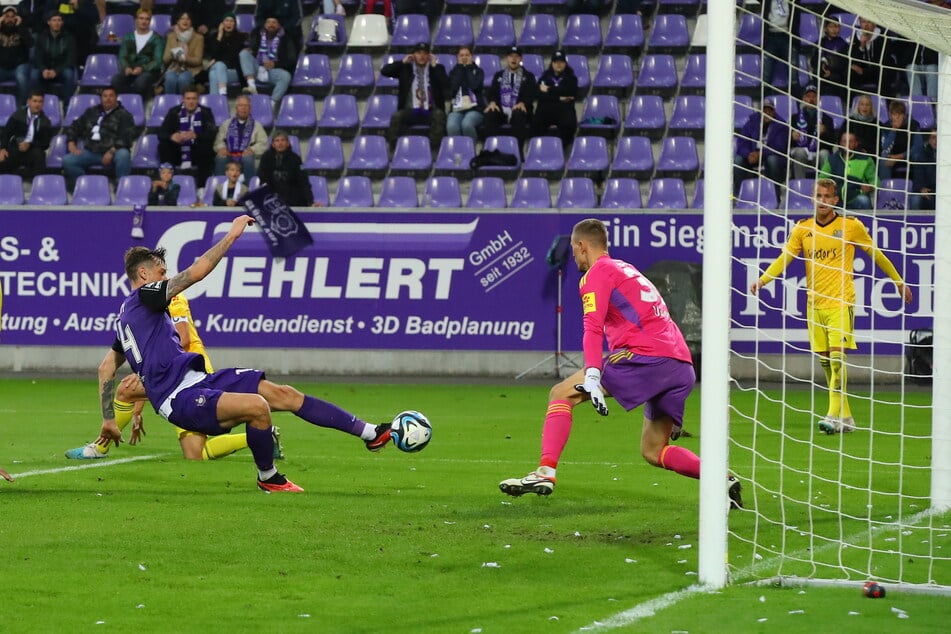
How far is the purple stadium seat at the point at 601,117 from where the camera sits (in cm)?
2067

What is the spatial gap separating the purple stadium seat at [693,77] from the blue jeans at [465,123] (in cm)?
304

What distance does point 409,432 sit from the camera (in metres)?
8.66

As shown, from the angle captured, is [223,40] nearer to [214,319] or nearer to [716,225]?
[214,319]

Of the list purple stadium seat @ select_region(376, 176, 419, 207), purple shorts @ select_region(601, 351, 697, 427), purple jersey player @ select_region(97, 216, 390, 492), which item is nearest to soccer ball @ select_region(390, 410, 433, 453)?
purple jersey player @ select_region(97, 216, 390, 492)

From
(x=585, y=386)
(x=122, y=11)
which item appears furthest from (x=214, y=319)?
(x=585, y=386)

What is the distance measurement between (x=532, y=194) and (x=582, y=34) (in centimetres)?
373

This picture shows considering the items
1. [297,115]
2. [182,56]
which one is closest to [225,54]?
[182,56]

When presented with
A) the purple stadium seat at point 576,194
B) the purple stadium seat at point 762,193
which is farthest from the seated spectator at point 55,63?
the purple stadium seat at point 762,193

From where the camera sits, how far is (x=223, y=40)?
2202 centimetres

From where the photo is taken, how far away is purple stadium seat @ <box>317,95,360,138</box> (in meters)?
21.6

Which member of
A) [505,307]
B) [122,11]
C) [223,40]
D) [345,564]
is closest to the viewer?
[345,564]

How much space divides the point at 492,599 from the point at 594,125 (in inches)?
594

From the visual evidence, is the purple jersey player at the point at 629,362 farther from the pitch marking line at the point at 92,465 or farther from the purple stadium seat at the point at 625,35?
the purple stadium seat at the point at 625,35

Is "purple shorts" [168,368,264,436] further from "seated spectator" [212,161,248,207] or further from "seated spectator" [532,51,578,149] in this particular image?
"seated spectator" [532,51,578,149]
